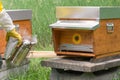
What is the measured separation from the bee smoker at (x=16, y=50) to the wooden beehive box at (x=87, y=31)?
31cm

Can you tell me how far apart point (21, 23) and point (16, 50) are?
47cm

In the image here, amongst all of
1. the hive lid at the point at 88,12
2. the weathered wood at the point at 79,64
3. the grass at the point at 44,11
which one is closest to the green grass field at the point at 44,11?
the grass at the point at 44,11

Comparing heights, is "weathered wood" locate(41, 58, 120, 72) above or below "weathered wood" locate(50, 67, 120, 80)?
above

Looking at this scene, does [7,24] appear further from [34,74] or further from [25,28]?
[34,74]

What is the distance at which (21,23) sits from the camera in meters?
4.42

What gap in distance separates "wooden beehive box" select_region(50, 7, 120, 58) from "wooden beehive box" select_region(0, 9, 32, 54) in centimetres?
54

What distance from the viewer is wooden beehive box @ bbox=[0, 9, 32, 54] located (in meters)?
4.27

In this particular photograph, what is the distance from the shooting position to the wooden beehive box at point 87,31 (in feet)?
12.3

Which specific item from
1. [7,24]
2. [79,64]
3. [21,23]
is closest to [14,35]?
[7,24]

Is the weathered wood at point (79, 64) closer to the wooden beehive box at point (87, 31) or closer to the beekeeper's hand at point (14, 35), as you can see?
the wooden beehive box at point (87, 31)

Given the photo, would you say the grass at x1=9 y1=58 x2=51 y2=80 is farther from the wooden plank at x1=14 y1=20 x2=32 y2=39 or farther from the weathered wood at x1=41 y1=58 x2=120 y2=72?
the wooden plank at x1=14 y1=20 x2=32 y2=39

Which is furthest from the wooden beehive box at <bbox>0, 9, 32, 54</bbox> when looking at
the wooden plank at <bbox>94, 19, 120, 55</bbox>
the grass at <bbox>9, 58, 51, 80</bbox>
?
the wooden plank at <bbox>94, 19, 120, 55</bbox>

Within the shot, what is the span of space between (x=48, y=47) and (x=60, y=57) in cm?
203

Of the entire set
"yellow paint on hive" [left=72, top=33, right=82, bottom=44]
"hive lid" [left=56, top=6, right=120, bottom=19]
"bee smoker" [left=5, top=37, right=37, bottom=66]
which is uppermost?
"hive lid" [left=56, top=6, right=120, bottom=19]
